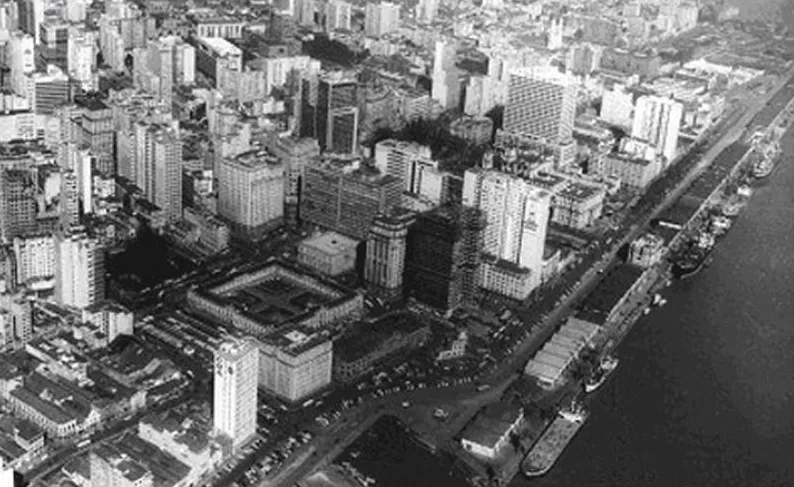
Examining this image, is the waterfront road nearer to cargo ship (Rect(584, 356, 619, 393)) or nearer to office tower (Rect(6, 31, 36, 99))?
cargo ship (Rect(584, 356, 619, 393))

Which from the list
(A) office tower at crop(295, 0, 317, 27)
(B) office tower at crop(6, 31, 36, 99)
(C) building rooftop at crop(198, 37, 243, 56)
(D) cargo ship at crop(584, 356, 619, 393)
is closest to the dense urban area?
(D) cargo ship at crop(584, 356, 619, 393)

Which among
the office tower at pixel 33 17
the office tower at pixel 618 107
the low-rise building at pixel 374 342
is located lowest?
the low-rise building at pixel 374 342

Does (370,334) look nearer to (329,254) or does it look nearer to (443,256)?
(443,256)

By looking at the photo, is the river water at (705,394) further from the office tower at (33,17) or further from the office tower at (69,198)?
the office tower at (33,17)

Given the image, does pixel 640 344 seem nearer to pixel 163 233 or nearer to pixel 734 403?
pixel 734 403

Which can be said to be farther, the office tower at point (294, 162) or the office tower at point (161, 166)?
the office tower at point (294, 162)

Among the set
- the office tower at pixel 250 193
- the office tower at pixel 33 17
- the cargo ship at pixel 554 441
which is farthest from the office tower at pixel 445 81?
the cargo ship at pixel 554 441
